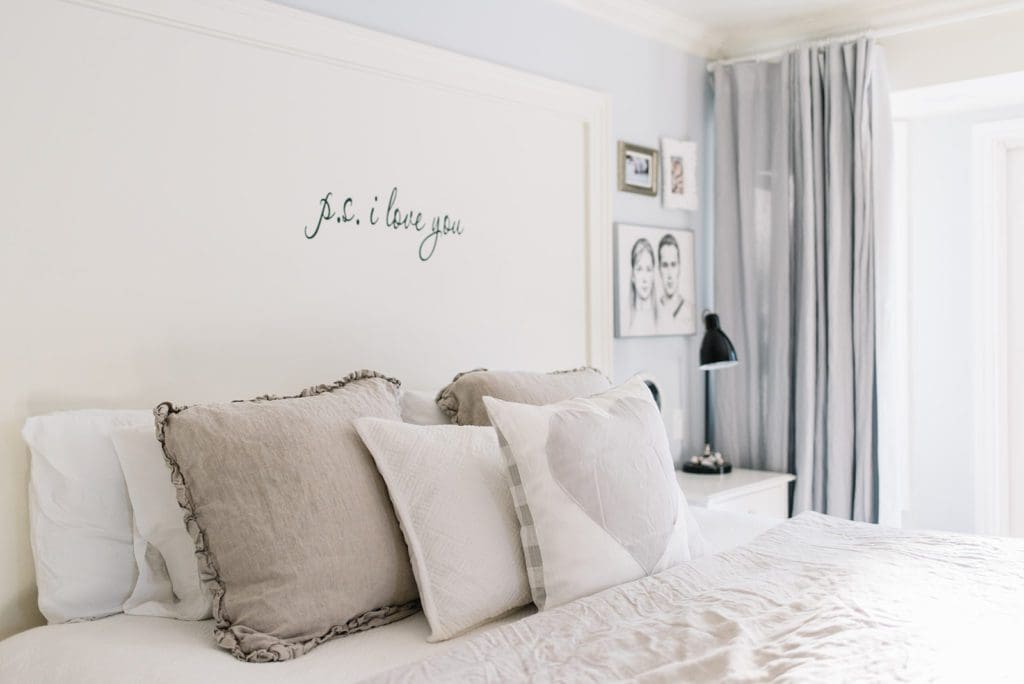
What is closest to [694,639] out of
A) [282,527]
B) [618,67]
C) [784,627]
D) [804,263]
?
[784,627]

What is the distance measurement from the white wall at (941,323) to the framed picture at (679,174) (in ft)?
3.13

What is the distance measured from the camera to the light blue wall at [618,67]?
256 centimetres

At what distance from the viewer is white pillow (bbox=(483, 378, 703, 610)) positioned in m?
1.71

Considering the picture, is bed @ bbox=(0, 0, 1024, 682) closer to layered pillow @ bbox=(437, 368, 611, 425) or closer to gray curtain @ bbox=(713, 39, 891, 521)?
layered pillow @ bbox=(437, 368, 611, 425)

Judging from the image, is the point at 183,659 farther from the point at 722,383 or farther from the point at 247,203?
the point at 722,383

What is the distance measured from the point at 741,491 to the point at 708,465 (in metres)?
0.26

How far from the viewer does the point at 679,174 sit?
11.6 feet

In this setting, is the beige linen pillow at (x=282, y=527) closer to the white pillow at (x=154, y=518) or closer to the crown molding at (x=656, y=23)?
the white pillow at (x=154, y=518)

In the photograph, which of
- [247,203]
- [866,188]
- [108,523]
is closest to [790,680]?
[108,523]

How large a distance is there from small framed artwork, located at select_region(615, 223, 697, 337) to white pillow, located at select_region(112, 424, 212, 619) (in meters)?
1.88

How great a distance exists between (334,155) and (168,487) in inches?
39.5

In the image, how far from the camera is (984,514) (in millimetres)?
3615

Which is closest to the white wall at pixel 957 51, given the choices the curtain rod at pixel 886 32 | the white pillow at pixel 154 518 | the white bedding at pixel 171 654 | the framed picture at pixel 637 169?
the curtain rod at pixel 886 32

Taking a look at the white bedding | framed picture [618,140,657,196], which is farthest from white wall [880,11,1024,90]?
the white bedding
